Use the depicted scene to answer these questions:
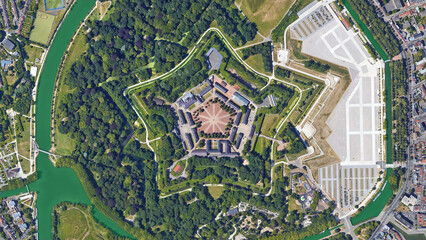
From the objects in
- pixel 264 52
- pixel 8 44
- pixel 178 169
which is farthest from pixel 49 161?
pixel 264 52

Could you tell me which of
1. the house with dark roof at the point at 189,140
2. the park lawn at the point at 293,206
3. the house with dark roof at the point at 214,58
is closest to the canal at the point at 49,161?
the house with dark roof at the point at 189,140

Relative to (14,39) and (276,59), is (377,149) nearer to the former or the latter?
(276,59)

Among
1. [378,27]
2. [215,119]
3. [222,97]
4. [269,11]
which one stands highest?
[269,11]

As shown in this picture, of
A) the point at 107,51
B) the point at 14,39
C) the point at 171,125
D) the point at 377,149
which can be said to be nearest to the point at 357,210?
the point at 377,149

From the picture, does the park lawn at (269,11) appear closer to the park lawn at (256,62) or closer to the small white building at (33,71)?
the park lawn at (256,62)

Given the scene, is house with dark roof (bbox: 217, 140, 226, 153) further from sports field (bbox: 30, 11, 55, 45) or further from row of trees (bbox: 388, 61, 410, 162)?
sports field (bbox: 30, 11, 55, 45)

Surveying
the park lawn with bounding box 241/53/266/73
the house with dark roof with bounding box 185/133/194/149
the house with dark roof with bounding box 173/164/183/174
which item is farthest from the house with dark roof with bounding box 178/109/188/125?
the park lawn with bounding box 241/53/266/73

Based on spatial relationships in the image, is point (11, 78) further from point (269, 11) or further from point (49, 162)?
point (269, 11)
